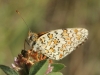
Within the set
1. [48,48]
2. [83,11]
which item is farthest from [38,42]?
[83,11]

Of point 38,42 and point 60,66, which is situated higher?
point 38,42

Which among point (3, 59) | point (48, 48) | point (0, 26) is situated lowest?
point (48, 48)

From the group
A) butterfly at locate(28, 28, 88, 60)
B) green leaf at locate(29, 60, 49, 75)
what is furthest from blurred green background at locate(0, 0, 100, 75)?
green leaf at locate(29, 60, 49, 75)

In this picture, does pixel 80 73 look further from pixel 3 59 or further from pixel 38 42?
pixel 38 42

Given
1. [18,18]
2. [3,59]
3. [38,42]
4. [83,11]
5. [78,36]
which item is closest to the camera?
[38,42]

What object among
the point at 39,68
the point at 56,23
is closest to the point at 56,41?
the point at 39,68

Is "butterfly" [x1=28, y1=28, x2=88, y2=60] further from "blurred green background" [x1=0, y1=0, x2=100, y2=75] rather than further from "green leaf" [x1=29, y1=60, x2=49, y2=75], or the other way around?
"blurred green background" [x1=0, y1=0, x2=100, y2=75]
